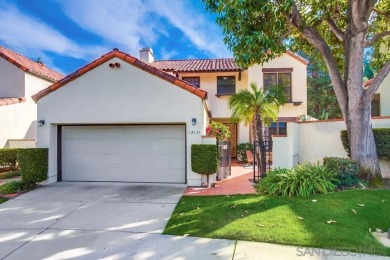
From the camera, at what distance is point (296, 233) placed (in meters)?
4.73

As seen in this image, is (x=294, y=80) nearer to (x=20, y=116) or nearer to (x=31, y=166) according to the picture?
(x=31, y=166)

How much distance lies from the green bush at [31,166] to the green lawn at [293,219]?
607cm

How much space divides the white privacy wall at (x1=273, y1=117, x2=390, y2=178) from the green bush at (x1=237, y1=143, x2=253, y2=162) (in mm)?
5069

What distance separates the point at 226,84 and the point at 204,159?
1028 centimetres

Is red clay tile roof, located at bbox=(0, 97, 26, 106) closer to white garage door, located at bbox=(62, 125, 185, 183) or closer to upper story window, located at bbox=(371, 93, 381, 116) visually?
white garage door, located at bbox=(62, 125, 185, 183)

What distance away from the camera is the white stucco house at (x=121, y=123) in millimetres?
9391

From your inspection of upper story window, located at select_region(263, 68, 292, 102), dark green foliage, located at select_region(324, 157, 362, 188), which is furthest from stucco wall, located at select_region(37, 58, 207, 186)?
upper story window, located at select_region(263, 68, 292, 102)

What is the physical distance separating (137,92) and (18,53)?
1412 centimetres

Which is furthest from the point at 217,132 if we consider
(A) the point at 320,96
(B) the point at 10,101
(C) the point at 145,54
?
(A) the point at 320,96

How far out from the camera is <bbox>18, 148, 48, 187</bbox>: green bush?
9219 millimetres

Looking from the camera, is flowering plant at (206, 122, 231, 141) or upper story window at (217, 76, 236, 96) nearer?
flowering plant at (206, 122, 231, 141)

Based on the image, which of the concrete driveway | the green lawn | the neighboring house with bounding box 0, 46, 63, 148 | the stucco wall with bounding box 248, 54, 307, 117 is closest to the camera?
the concrete driveway

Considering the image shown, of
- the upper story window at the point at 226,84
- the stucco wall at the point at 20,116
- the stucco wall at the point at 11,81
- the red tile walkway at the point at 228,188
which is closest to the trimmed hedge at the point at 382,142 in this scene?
the red tile walkway at the point at 228,188

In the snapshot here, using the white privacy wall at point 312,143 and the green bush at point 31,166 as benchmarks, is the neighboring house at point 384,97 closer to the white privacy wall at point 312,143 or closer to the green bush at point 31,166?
the white privacy wall at point 312,143
